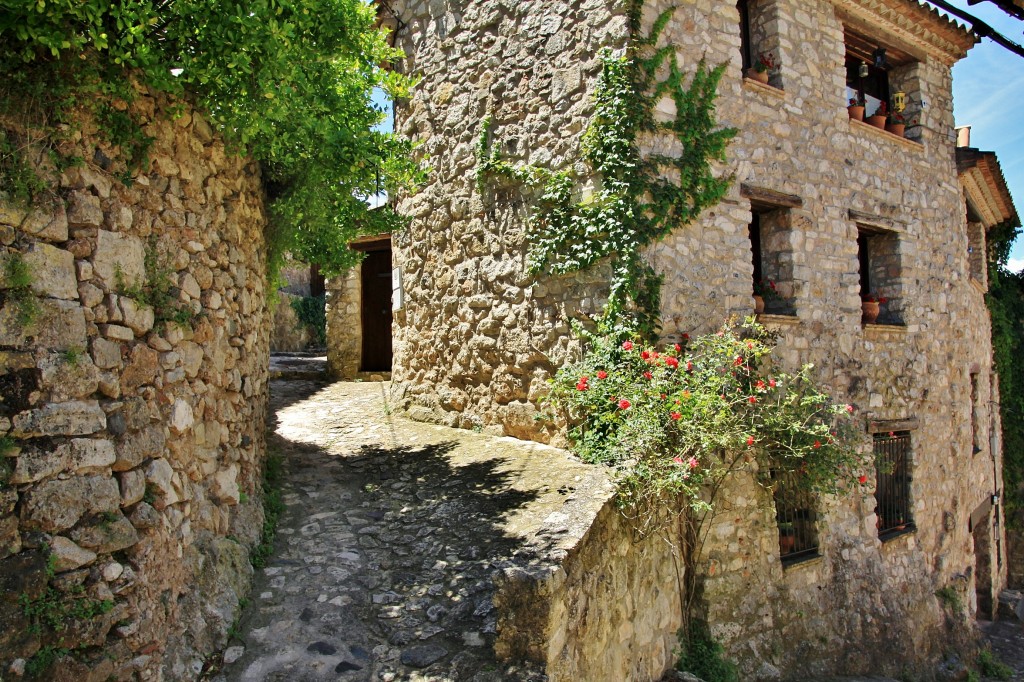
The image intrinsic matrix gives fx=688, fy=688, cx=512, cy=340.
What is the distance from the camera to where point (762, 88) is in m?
6.70

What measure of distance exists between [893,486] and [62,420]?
8510mm

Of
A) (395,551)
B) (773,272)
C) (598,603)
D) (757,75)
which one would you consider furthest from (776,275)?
(395,551)

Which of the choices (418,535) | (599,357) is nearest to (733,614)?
Result: (599,357)

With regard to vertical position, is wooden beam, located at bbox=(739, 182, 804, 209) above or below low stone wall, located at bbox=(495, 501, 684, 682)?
above

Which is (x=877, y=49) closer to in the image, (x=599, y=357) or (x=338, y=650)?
(x=599, y=357)

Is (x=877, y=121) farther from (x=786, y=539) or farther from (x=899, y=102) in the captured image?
(x=786, y=539)

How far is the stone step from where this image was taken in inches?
427

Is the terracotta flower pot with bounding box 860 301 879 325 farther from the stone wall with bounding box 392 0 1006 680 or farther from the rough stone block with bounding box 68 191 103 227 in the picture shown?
the rough stone block with bounding box 68 191 103 227

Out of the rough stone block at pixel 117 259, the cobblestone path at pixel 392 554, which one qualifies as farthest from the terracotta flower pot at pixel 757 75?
the rough stone block at pixel 117 259

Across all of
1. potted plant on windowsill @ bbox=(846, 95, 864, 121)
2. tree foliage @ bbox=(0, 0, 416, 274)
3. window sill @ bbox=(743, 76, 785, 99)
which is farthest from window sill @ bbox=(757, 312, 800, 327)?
tree foliage @ bbox=(0, 0, 416, 274)

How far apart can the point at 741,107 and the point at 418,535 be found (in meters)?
4.90

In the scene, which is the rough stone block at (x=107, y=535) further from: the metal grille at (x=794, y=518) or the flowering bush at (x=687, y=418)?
the metal grille at (x=794, y=518)

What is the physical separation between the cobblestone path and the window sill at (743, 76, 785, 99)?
13.0 ft

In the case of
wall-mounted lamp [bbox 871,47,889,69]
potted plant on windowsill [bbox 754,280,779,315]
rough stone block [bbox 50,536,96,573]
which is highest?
wall-mounted lamp [bbox 871,47,889,69]
